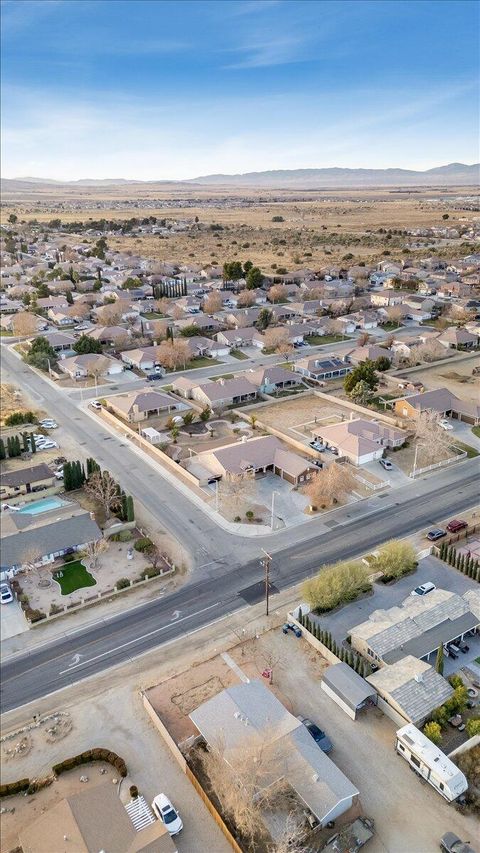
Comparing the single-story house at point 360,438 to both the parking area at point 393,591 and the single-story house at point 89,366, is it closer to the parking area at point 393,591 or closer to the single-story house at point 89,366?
the parking area at point 393,591

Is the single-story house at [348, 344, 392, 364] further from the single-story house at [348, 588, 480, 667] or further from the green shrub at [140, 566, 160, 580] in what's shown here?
the green shrub at [140, 566, 160, 580]

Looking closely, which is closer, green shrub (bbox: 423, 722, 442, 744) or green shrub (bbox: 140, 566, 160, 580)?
green shrub (bbox: 423, 722, 442, 744)

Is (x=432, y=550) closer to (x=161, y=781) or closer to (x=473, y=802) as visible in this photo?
(x=473, y=802)

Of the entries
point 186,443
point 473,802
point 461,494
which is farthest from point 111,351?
point 473,802

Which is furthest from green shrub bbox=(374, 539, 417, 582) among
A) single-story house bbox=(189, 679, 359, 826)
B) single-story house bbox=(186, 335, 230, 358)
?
single-story house bbox=(186, 335, 230, 358)

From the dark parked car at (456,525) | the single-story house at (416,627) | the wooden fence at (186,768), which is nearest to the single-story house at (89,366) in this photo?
the dark parked car at (456,525)
